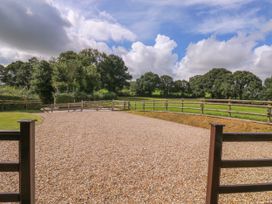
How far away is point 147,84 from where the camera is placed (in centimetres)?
7981

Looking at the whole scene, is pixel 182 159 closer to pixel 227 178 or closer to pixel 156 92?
pixel 227 178

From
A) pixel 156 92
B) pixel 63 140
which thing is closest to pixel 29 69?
pixel 156 92

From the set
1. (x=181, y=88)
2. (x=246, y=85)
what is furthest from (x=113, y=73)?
(x=246, y=85)

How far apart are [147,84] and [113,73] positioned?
14541mm

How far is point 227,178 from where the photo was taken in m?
4.89

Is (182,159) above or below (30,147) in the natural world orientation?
below

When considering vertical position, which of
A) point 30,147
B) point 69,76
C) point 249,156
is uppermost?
point 69,76

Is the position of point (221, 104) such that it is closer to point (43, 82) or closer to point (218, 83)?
point (43, 82)

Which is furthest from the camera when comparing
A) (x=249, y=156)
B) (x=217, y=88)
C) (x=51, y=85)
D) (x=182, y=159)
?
(x=217, y=88)

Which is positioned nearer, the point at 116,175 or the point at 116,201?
the point at 116,201

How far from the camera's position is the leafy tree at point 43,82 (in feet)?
135

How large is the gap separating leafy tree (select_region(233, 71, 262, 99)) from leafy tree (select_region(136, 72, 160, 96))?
26.3m

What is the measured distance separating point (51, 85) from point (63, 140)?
36.4 meters

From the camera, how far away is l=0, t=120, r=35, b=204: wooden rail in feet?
8.05
